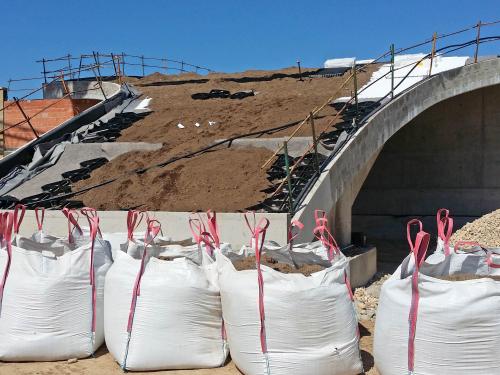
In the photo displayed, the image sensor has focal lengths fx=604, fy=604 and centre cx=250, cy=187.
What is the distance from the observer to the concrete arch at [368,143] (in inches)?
337

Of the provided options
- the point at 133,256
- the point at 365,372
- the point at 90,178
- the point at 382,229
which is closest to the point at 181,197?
the point at 90,178

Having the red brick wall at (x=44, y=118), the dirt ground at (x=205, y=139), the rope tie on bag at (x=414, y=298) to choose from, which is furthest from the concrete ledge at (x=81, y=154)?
the rope tie on bag at (x=414, y=298)

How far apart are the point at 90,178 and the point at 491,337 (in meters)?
7.91

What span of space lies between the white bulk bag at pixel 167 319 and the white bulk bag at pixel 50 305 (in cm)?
31

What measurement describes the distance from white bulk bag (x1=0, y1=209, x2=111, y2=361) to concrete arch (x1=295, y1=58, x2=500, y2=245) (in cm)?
309

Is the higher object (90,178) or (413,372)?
(90,178)

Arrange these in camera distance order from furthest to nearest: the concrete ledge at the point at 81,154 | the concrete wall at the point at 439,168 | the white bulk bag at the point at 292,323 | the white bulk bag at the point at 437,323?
the concrete wall at the point at 439,168, the concrete ledge at the point at 81,154, the white bulk bag at the point at 292,323, the white bulk bag at the point at 437,323

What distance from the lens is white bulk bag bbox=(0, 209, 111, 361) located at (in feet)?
16.2

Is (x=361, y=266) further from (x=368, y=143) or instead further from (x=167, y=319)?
(x=167, y=319)

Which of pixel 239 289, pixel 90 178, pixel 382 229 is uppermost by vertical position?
pixel 90 178

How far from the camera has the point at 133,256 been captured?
5293 mm

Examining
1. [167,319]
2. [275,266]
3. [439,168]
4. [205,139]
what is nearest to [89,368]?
[167,319]

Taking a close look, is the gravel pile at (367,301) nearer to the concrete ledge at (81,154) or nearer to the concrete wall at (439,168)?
the concrete ledge at (81,154)

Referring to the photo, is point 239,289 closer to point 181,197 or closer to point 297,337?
point 297,337
